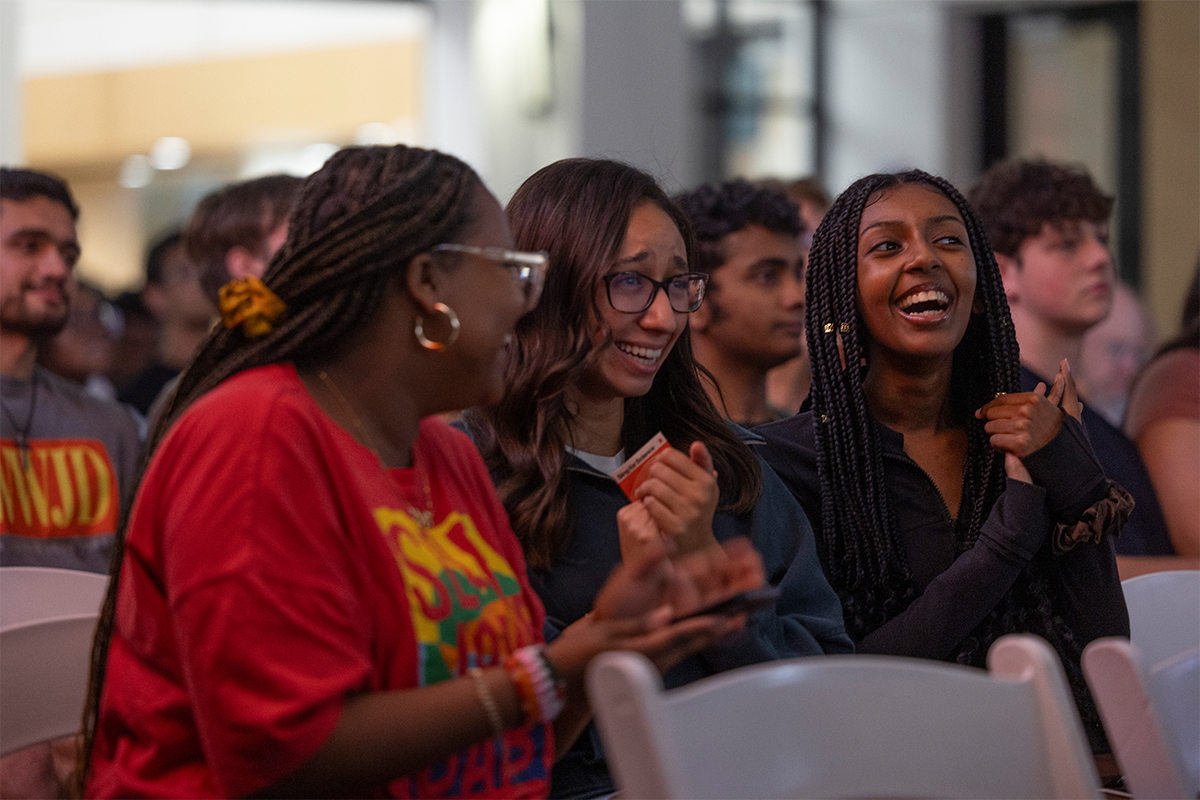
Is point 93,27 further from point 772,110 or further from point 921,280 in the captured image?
point 921,280

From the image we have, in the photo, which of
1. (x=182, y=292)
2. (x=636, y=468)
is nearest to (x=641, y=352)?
(x=636, y=468)

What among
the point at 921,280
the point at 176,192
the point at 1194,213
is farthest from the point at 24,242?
the point at 176,192

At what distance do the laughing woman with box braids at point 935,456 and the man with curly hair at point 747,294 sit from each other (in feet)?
3.07

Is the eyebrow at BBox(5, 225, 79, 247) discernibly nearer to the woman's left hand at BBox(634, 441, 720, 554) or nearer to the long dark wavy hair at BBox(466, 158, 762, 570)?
the long dark wavy hair at BBox(466, 158, 762, 570)

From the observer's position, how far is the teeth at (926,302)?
222 centimetres

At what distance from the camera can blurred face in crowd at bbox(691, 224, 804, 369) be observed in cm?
334

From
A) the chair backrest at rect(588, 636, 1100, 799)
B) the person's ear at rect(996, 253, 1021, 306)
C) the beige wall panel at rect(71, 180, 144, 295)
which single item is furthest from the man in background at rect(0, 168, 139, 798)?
the beige wall panel at rect(71, 180, 144, 295)

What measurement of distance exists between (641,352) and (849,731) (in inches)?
34.4

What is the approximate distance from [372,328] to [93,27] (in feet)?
28.7

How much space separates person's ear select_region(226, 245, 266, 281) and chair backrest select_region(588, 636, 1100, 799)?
107 inches

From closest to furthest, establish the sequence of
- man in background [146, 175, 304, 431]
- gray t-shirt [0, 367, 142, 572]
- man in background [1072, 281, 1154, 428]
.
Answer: gray t-shirt [0, 367, 142, 572]
man in background [146, 175, 304, 431]
man in background [1072, 281, 1154, 428]

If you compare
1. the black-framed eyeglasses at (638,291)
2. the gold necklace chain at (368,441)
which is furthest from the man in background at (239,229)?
the gold necklace chain at (368,441)

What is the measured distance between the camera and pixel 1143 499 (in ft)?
9.45

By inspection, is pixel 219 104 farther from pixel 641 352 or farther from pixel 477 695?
pixel 477 695
